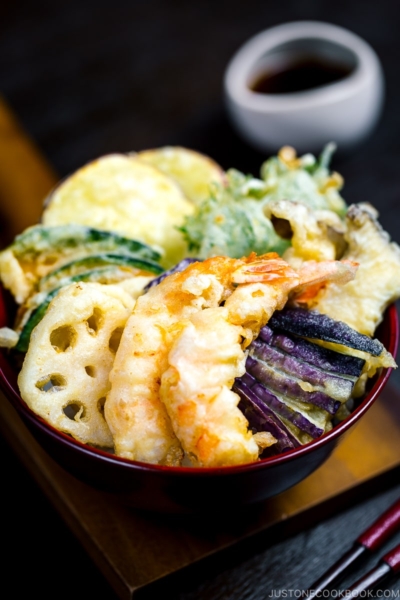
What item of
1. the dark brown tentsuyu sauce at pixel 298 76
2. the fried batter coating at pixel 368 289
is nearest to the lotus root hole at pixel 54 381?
the fried batter coating at pixel 368 289

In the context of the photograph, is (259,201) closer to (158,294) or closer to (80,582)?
(158,294)

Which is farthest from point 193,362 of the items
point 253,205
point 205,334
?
point 253,205

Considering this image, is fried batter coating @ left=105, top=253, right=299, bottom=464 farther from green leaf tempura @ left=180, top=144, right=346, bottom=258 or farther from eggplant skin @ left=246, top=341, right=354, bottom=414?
green leaf tempura @ left=180, top=144, right=346, bottom=258

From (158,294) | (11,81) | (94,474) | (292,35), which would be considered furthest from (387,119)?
(94,474)

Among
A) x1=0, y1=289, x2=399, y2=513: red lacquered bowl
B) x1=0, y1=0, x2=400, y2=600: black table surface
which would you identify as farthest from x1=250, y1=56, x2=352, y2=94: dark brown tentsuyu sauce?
x1=0, y1=289, x2=399, y2=513: red lacquered bowl

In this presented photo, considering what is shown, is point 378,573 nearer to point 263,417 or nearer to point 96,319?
point 263,417
